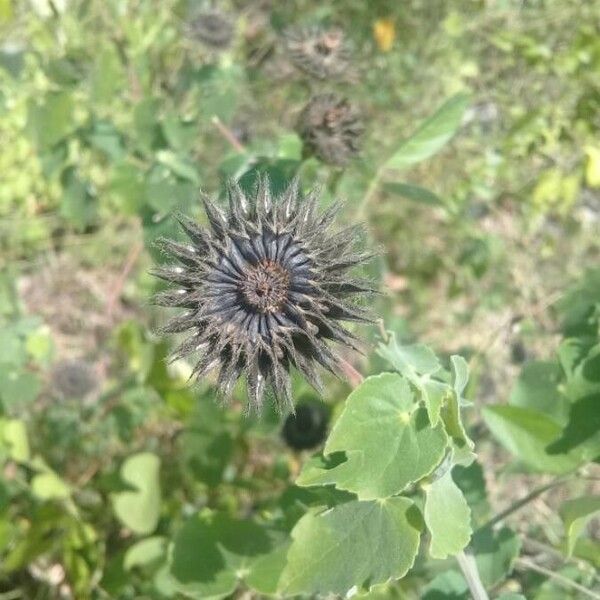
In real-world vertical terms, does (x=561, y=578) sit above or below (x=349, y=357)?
above

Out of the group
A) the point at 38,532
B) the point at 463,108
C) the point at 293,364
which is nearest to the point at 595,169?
the point at 463,108

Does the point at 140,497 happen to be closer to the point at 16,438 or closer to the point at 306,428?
the point at 16,438

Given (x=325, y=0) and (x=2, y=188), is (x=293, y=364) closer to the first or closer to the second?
(x=2, y=188)

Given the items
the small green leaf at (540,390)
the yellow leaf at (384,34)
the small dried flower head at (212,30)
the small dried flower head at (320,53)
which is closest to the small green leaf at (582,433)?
the small green leaf at (540,390)

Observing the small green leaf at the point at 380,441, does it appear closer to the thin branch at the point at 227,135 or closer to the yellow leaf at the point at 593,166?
the thin branch at the point at 227,135

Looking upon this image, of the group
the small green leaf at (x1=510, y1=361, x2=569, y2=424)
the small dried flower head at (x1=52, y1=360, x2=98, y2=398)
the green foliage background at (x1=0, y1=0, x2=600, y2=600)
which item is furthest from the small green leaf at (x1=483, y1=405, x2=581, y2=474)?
the small dried flower head at (x1=52, y1=360, x2=98, y2=398)

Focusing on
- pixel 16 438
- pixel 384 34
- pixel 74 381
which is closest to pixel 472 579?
pixel 16 438
